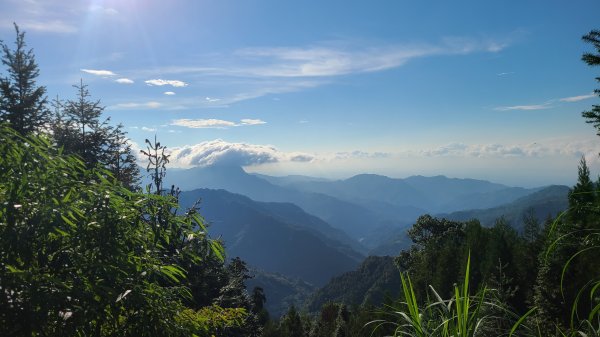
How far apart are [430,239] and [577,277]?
40.8 metres

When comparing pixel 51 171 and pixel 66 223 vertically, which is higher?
pixel 51 171

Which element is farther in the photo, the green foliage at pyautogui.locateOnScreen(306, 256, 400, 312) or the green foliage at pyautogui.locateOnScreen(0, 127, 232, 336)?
the green foliage at pyautogui.locateOnScreen(306, 256, 400, 312)

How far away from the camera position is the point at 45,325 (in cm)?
289

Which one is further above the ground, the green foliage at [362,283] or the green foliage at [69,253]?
the green foliage at [69,253]

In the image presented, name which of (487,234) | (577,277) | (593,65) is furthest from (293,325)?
(593,65)

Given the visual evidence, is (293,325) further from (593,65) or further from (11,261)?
(11,261)

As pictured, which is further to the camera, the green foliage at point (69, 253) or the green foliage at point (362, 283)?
the green foliage at point (362, 283)

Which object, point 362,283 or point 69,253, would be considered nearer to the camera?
point 69,253

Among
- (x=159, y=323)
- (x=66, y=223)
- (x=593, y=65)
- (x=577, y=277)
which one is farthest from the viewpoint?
(x=577, y=277)

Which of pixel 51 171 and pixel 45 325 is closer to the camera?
pixel 45 325

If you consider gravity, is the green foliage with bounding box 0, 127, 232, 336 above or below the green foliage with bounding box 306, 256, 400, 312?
above

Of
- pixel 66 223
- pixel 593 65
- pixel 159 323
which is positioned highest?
pixel 593 65

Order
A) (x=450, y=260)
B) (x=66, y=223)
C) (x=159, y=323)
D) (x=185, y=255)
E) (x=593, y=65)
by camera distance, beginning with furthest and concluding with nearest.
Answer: (x=450, y=260)
(x=593, y=65)
(x=185, y=255)
(x=159, y=323)
(x=66, y=223)

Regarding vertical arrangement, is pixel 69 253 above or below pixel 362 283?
above
